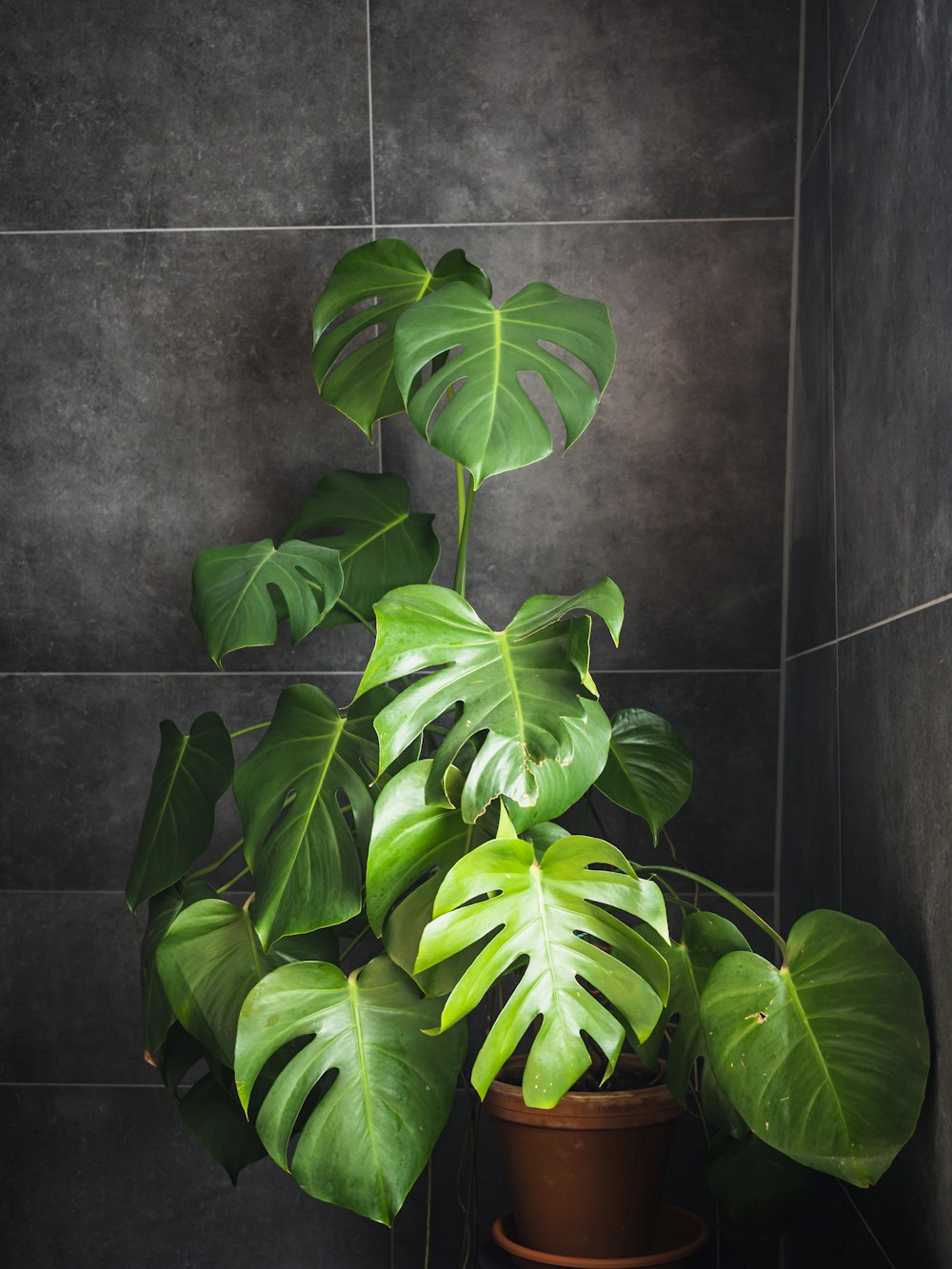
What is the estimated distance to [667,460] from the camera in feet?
6.21

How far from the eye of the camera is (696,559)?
1.89m

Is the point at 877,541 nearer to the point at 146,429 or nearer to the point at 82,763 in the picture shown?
the point at 146,429

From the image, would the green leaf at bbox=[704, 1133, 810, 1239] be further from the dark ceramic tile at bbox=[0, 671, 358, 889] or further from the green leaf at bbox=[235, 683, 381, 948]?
the dark ceramic tile at bbox=[0, 671, 358, 889]

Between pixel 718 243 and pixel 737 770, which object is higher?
pixel 718 243

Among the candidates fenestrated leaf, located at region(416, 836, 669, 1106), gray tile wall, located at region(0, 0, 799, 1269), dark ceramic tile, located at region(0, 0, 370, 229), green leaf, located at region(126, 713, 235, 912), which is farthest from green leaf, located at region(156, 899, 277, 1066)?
dark ceramic tile, located at region(0, 0, 370, 229)

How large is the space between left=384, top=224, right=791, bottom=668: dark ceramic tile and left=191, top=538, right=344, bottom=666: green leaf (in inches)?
19.0

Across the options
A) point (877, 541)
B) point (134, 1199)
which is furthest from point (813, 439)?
point (134, 1199)

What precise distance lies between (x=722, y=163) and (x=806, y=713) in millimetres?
889

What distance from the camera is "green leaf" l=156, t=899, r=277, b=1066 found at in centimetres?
133

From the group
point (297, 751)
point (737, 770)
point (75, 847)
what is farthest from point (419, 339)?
point (75, 847)

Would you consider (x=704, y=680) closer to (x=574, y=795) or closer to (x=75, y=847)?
(x=574, y=795)

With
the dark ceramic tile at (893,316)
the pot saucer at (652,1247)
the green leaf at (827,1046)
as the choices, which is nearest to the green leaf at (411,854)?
the green leaf at (827,1046)

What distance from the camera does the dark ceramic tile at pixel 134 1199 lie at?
6.16ft

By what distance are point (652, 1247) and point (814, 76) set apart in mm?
1683
